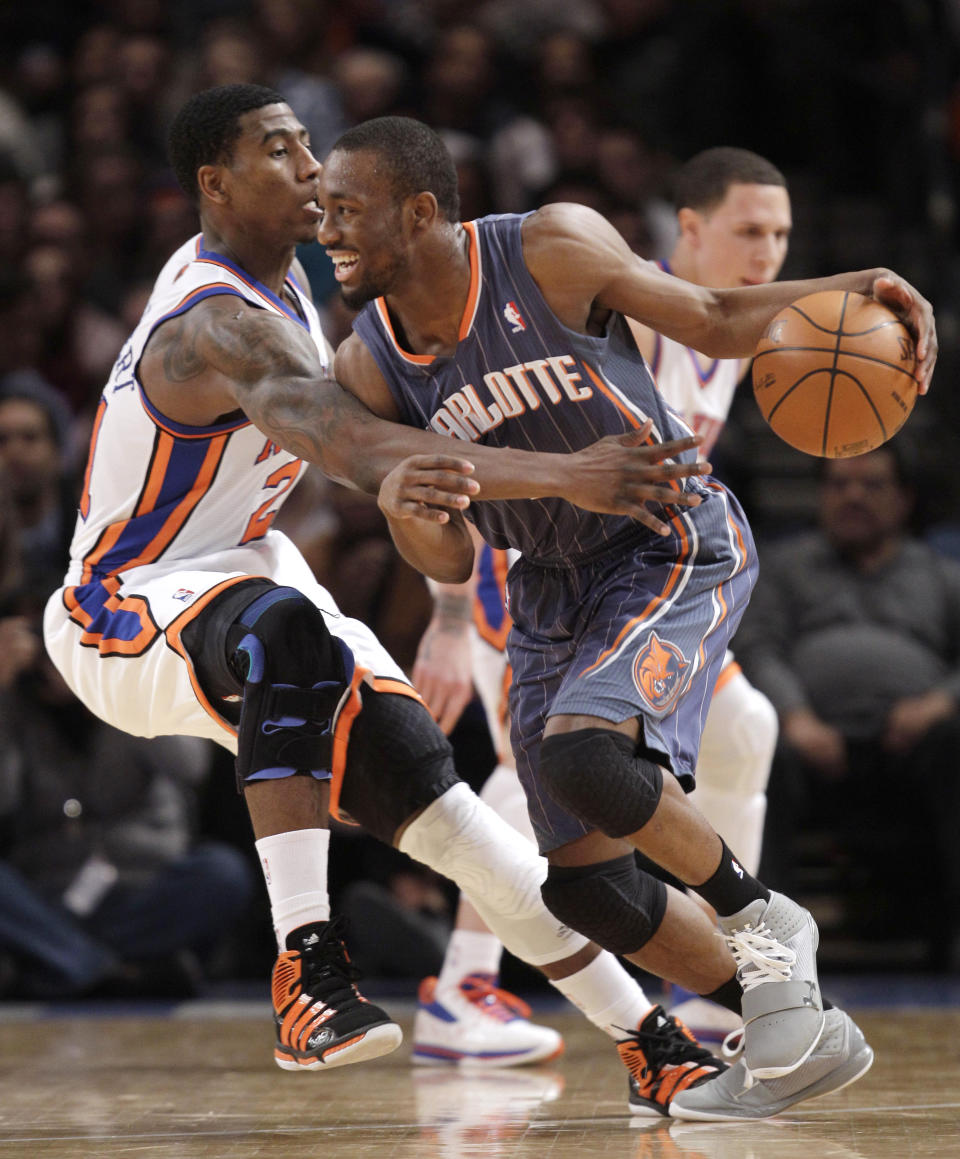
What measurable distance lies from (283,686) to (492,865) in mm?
672

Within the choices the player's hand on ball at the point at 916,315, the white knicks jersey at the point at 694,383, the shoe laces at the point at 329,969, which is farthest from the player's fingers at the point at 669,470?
the white knicks jersey at the point at 694,383

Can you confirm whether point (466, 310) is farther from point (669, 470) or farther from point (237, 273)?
point (237, 273)

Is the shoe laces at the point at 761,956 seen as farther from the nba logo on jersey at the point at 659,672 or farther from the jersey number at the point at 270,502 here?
the jersey number at the point at 270,502

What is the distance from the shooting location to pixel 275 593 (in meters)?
3.59

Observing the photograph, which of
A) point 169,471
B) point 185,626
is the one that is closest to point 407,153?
point 169,471

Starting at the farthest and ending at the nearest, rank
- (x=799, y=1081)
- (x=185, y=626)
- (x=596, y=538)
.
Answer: (x=185, y=626)
(x=596, y=538)
(x=799, y=1081)

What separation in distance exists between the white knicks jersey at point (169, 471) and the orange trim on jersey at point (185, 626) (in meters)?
0.35

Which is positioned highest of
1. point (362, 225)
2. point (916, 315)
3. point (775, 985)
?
point (362, 225)

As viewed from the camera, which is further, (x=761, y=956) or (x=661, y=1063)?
(x=661, y=1063)

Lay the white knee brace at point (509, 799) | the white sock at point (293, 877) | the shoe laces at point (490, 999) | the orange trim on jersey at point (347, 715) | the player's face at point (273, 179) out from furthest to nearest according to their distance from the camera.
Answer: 1. the white knee brace at point (509, 799)
2. the shoe laces at point (490, 999)
3. the player's face at point (273, 179)
4. the orange trim on jersey at point (347, 715)
5. the white sock at point (293, 877)

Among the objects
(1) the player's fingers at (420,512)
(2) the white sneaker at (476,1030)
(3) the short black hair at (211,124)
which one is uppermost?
(3) the short black hair at (211,124)

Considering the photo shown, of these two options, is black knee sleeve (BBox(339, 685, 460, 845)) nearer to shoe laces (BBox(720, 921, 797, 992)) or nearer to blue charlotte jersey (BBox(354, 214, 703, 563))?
blue charlotte jersey (BBox(354, 214, 703, 563))

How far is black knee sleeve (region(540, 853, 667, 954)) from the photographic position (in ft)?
11.2

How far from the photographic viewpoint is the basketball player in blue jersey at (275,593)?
3.38m
